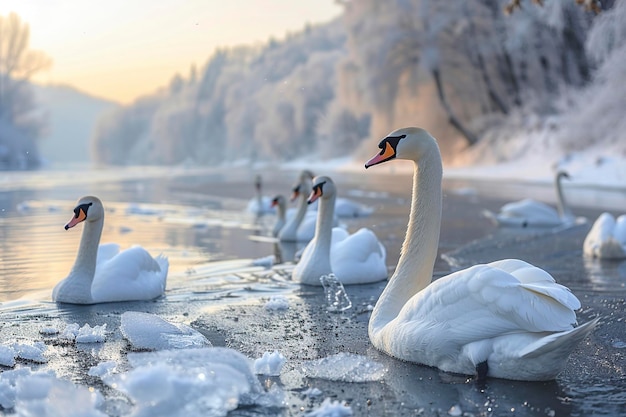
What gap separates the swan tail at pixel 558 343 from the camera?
3592mm

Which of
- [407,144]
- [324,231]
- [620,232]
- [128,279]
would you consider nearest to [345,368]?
[407,144]

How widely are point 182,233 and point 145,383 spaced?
8.73 m

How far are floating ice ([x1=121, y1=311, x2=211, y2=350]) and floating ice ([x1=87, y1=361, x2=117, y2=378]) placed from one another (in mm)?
451

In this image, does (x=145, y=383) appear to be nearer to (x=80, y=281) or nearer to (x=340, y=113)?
(x=80, y=281)

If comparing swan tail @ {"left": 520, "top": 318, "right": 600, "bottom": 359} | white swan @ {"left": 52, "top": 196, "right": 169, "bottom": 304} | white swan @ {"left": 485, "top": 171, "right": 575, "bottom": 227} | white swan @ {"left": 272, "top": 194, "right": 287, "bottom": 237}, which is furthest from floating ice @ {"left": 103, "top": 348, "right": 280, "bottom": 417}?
white swan @ {"left": 485, "top": 171, "right": 575, "bottom": 227}

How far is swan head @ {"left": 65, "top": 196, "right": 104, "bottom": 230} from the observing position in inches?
261

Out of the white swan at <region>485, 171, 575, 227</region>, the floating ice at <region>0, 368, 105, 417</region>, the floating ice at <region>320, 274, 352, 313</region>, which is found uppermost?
the floating ice at <region>0, 368, 105, 417</region>

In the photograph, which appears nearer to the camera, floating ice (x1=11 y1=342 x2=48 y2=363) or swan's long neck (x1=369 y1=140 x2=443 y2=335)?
floating ice (x1=11 y1=342 x2=48 y2=363)

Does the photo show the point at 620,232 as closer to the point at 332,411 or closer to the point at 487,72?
the point at 332,411

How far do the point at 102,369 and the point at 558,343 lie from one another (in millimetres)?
2283

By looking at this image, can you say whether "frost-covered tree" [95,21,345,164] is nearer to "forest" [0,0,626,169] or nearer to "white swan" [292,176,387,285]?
"forest" [0,0,626,169]

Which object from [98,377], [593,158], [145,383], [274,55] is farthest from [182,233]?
[274,55]

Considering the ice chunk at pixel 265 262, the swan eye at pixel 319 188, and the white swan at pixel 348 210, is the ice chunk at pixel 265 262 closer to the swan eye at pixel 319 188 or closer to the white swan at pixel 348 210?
the swan eye at pixel 319 188

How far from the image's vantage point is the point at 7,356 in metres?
4.33
